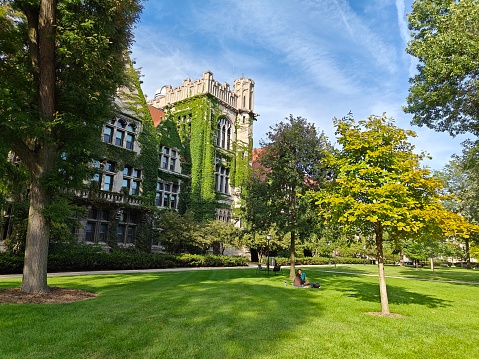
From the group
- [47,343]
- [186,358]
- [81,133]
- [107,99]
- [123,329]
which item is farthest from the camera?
[107,99]

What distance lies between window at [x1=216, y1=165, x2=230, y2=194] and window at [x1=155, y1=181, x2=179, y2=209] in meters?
5.96

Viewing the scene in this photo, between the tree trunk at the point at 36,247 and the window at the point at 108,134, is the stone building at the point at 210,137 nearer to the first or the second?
the window at the point at 108,134

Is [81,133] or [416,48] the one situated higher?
[416,48]

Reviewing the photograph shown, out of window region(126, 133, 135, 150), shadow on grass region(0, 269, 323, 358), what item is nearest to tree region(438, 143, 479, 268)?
shadow on grass region(0, 269, 323, 358)

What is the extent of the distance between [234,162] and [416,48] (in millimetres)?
27921

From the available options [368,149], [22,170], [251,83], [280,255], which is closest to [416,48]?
[368,149]

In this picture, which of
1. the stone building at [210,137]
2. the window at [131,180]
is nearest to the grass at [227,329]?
the window at [131,180]

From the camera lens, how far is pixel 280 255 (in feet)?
155

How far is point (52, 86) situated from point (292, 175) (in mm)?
12219

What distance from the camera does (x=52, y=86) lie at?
478 inches

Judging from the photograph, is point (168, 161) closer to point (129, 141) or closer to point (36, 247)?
point (129, 141)

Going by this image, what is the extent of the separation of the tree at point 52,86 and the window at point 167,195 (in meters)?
23.0

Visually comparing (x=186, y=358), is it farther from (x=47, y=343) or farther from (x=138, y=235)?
(x=138, y=235)

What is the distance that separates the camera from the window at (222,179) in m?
41.7
